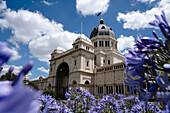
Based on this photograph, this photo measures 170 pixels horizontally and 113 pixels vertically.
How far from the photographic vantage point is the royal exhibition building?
1045 inches

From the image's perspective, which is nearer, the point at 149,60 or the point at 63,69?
the point at 149,60

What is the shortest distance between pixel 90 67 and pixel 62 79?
33.9 feet

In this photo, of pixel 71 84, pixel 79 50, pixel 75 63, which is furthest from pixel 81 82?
pixel 79 50

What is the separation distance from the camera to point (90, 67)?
99.4 ft

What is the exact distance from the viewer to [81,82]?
88.7ft

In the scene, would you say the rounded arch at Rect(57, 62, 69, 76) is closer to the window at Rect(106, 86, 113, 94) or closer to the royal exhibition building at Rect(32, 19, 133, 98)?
the royal exhibition building at Rect(32, 19, 133, 98)

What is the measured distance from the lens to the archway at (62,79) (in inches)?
1357

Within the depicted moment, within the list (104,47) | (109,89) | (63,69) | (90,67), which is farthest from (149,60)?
(104,47)

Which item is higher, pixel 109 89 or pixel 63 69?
pixel 63 69

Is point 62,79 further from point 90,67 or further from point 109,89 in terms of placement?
point 109,89

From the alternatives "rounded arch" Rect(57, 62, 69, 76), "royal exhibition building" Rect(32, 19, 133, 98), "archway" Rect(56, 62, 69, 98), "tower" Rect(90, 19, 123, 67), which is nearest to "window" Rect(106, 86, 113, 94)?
"royal exhibition building" Rect(32, 19, 133, 98)

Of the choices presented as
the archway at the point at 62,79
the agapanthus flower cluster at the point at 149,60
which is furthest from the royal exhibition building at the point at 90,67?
the agapanthus flower cluster at the point at 149,60

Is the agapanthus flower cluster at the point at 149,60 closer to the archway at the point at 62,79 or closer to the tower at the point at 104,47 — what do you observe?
the tower at the point at 104,47

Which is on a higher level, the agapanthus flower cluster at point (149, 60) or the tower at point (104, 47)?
the tower at point (104, 47)
